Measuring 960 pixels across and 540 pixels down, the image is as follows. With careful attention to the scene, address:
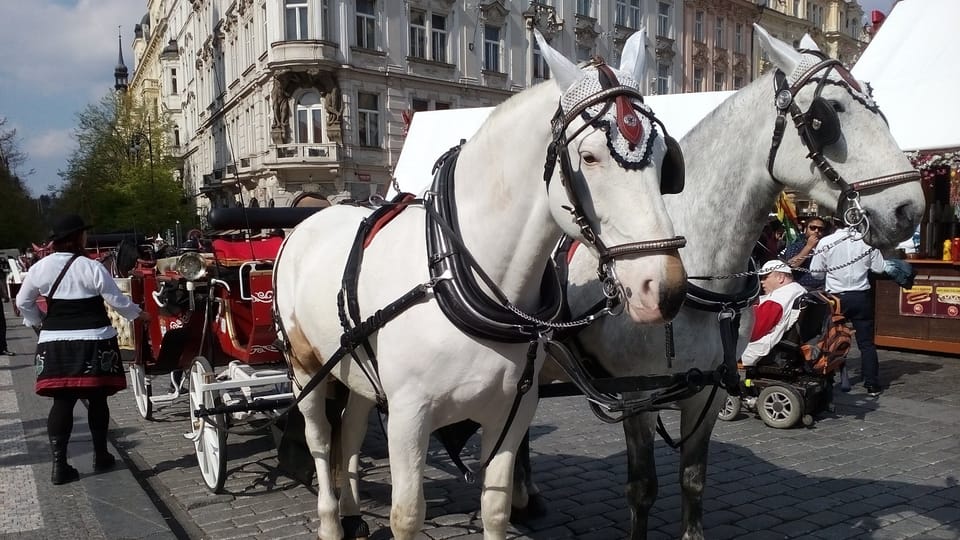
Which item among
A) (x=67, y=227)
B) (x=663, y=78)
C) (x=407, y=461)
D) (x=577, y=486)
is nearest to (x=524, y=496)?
(x=577, y=486)

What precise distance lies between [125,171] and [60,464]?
107 feet

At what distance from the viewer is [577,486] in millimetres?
4711

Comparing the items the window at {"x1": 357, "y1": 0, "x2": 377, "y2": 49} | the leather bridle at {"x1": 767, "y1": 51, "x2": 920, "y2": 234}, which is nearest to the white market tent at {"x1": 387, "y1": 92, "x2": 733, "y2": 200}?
the leather bridle at {"x1": 767, "y1": 51, "x2": 920, "y2": 234}

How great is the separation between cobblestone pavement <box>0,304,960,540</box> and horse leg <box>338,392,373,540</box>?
0.63ft

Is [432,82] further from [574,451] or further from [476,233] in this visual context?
[476,233]

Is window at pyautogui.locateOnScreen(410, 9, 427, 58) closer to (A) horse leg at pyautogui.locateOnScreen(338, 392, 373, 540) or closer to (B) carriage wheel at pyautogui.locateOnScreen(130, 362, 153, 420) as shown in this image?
(B) carriage wheel at pyautogui.locateOnScreen(130, 362, 153, 420)

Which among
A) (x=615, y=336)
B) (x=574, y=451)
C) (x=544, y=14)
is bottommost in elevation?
(x=574, y=451)

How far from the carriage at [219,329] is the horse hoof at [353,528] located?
108 cm

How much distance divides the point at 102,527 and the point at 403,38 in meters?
24.9

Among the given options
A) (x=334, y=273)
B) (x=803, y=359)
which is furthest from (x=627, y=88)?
(x=803, y=359)

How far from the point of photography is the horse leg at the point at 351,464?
12.4ft

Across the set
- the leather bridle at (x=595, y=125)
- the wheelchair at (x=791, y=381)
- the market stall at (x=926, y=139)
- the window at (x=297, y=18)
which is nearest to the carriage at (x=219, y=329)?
the leather bridle at (x=595, y=125)

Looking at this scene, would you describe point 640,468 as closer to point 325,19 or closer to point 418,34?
point 325,19

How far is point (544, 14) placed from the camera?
30.5 metres
